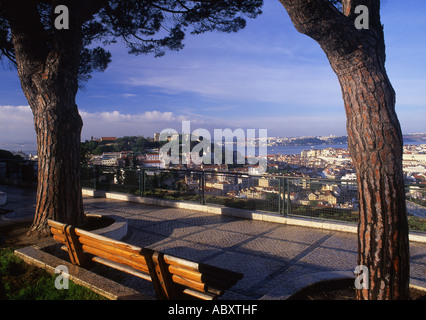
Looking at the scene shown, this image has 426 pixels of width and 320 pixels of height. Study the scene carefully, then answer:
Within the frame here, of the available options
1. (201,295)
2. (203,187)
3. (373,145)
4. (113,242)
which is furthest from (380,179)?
(203,187)

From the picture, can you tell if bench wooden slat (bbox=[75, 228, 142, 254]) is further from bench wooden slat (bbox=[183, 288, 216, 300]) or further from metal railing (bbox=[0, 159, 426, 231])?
metal railing (bbox=[0, 159, 426, 231])

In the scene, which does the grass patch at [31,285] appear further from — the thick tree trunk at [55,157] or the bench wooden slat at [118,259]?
the thick tree trunk at [55,157]

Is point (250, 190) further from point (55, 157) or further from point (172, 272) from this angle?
point (172, 272)

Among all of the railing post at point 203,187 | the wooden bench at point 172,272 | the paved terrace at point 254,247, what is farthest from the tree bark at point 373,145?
the railing post at point 203,187

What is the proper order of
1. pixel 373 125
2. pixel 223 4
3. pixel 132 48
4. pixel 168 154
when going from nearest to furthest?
pixel 373 125, pixel 223 4, pixel 132 48, pixel 168 154

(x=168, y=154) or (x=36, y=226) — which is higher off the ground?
(x=168, y=154)

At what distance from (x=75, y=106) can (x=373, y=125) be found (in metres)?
5.68

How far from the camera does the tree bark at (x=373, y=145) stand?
2.65 meters

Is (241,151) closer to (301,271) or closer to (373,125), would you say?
(301,271)

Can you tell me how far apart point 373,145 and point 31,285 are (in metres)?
4.25

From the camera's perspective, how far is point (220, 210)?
873cm

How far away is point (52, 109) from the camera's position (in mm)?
5930

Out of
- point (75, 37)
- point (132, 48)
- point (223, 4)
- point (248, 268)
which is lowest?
point (248, 268)
